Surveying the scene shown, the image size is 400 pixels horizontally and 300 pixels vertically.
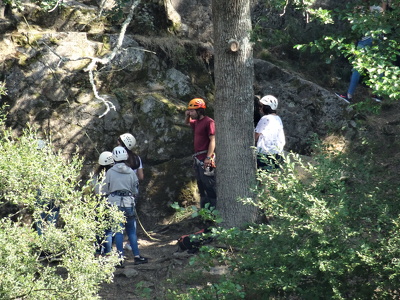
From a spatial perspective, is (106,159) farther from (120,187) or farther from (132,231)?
(132,231)

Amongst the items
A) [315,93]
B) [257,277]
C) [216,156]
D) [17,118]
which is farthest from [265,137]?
[17,118]

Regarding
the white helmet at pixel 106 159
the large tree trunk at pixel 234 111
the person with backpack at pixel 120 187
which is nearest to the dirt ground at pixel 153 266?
the person with backpack at pixel 120 187

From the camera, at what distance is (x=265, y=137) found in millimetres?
8477

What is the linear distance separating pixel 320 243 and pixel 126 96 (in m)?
6.14

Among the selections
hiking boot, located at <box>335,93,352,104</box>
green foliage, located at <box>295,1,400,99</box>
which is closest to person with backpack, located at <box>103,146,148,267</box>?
green foliage, located at <box>295,1,400,99</box>

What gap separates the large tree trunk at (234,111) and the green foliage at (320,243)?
74.3 inches

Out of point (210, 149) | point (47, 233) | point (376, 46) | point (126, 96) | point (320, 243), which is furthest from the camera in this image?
point (126, 96)

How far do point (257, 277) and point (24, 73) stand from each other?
20.8 feet

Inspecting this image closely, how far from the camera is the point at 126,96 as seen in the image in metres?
11.0

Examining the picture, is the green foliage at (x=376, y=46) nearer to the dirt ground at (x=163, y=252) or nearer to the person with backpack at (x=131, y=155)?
the dirt ground at (x=163, y=252)

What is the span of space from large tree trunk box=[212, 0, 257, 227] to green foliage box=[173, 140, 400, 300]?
1888 millimetres

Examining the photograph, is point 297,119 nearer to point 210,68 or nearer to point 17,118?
point 210,68

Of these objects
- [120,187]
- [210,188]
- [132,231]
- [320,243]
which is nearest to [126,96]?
[210,188]

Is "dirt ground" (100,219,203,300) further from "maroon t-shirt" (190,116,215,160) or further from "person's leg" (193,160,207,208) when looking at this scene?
"maroon t-shirt" (190,116,215,160)
